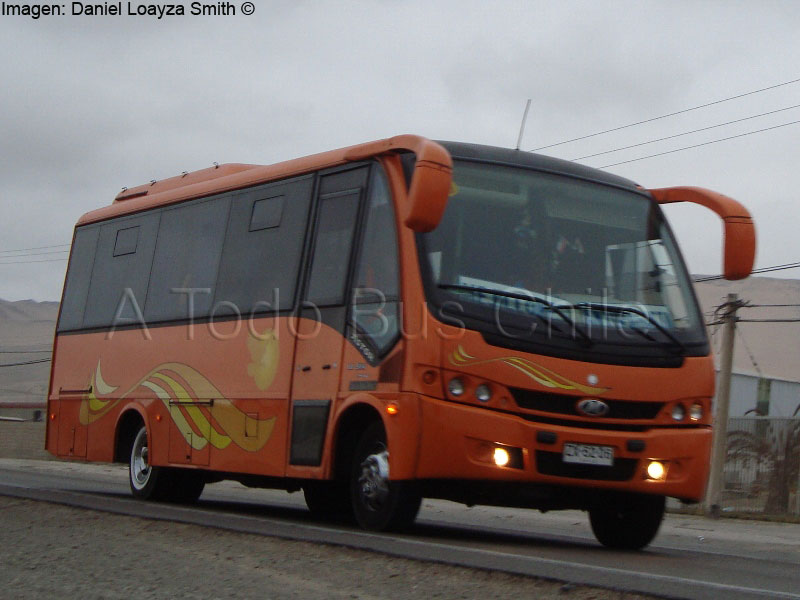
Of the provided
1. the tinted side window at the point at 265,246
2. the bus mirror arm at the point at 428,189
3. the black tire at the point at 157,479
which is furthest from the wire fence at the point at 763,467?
A: the bus mirror arm at the point at 428,189

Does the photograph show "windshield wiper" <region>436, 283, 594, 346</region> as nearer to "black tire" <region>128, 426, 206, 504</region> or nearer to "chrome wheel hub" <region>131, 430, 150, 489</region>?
"black tire" <region>128, 426, 206, 504</region>

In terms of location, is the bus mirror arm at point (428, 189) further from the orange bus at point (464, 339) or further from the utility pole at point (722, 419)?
the utility pole at point (722, 419)

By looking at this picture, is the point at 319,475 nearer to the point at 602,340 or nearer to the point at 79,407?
the point at 602,340

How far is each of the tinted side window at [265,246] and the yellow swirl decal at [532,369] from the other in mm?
2647

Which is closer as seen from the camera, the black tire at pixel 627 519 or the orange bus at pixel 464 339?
the orange bus at pixel 464 339

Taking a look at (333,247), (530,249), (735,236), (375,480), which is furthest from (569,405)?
(333,247)

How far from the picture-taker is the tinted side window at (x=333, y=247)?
38.4 ft

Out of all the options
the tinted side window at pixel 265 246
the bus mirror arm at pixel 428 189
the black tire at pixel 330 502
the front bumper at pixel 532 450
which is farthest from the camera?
the black tire at pixel 330 502

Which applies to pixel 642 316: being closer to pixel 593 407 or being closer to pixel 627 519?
pixel 593 407

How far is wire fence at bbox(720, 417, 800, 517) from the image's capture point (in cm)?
2289

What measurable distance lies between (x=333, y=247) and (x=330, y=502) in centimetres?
299

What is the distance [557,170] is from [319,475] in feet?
10.4

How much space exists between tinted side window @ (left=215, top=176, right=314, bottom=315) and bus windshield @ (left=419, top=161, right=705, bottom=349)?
86.5 inches

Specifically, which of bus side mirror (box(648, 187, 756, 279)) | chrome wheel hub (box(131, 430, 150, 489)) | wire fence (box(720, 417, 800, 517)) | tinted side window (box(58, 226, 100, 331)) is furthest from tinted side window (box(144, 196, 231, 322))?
wire fence (box(720, 417, 800, 517))
